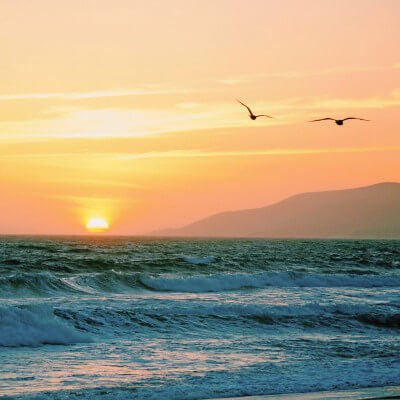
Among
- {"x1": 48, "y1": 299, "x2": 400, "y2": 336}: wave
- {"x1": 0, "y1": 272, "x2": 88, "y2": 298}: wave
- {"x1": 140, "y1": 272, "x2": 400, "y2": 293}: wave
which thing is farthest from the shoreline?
{"x1": 140, "y1": 272, "x2": 400, "y2": 293}: wave

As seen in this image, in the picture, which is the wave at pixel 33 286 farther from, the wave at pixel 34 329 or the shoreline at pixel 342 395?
the shoreline at pixel 342 395

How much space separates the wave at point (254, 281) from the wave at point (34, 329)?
1491 cm

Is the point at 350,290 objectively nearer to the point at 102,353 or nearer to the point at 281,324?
the point at 281,324

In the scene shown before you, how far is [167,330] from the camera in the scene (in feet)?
74.9

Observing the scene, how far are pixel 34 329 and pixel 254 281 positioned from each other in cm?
2275

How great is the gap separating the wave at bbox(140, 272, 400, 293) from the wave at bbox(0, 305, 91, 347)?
48.9 feet

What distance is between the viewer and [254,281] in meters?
42.5

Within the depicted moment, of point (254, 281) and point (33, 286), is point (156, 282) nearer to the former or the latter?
point (254, 281)

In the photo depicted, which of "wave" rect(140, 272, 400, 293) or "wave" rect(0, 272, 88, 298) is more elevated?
"wave" rect(0, 272, 88, 298)

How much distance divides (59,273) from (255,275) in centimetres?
1071

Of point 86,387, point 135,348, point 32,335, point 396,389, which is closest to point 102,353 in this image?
point 135,348

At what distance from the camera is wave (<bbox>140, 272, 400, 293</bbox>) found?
38156mm

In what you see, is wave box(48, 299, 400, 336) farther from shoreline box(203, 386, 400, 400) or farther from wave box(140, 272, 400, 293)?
wave box(140, 272, 400, 293)

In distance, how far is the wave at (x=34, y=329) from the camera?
20.3 metres
